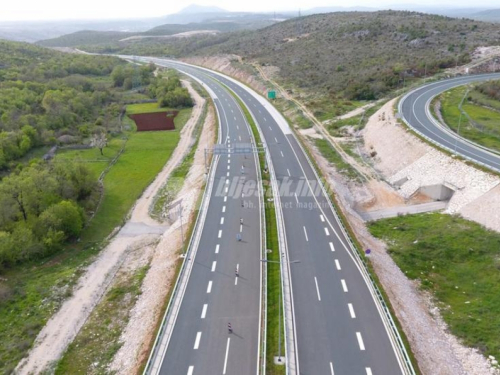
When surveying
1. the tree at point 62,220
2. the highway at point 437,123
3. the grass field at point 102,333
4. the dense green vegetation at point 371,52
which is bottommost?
the grass field at point 102,333

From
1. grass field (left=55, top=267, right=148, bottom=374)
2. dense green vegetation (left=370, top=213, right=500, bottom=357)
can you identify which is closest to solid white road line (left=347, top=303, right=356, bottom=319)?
dense green vegetation (left=370, top=213, right=500, bottom=357)

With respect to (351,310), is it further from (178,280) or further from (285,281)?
(178,280)

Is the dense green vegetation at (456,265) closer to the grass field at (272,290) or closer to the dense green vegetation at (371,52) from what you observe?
the grass field at (272,290)

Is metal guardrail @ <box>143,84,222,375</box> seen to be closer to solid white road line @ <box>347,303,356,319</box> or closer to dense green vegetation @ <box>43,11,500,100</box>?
solid white road line @ <box>347,303,356,319</box>

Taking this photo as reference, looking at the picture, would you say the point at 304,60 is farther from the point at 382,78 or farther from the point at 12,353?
the point at 12,353

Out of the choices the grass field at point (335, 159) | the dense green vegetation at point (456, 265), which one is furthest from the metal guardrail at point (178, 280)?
the dense green vegetation at point (456, 265)
